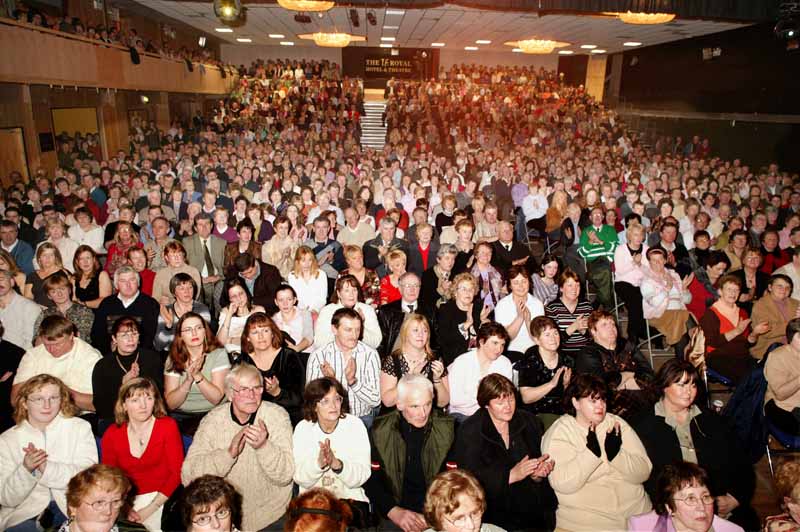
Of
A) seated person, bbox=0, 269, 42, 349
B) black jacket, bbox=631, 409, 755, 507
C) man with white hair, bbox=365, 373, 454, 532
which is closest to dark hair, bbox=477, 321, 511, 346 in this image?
man with white hair, bbox=365, 373, 454, 532

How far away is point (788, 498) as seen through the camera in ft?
7.88

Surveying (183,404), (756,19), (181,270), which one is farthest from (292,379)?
(756,19)

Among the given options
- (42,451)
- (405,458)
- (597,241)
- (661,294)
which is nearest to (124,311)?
(42,451)

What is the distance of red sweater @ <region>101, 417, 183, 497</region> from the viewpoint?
2.78 metres

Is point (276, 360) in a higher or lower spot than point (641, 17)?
lower

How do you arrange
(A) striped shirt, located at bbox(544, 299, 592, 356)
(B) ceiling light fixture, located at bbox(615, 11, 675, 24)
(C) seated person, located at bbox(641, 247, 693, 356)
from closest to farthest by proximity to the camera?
1. (A) striped shirt, located at bbox(544, 299, 592, 356)
2. (C) seated person, located at bbox(641, 247, 693, 356)
3. (B) ceiling light fixture, located at bbox(615, 11, 675, 24)

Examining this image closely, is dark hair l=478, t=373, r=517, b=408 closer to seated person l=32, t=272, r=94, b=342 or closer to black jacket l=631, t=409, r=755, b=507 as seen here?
black jacket l=631, t=409, r=755, b=507

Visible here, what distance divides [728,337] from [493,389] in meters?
2.73

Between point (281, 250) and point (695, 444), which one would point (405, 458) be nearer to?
point (695, 444)

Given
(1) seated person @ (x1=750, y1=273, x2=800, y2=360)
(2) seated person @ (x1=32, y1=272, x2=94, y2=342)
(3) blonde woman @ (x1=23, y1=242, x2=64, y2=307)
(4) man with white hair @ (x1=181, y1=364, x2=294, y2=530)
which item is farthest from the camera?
(3) blonde woman @ (x1=23, y1=242, x2=64, y2=307)

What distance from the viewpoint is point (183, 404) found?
3533 mm

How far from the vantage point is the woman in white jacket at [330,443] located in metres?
2.75

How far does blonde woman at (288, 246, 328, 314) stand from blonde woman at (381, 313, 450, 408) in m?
1.57

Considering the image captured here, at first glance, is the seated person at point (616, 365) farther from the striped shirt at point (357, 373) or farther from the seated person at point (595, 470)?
the striped shirt at point (357, 373)
